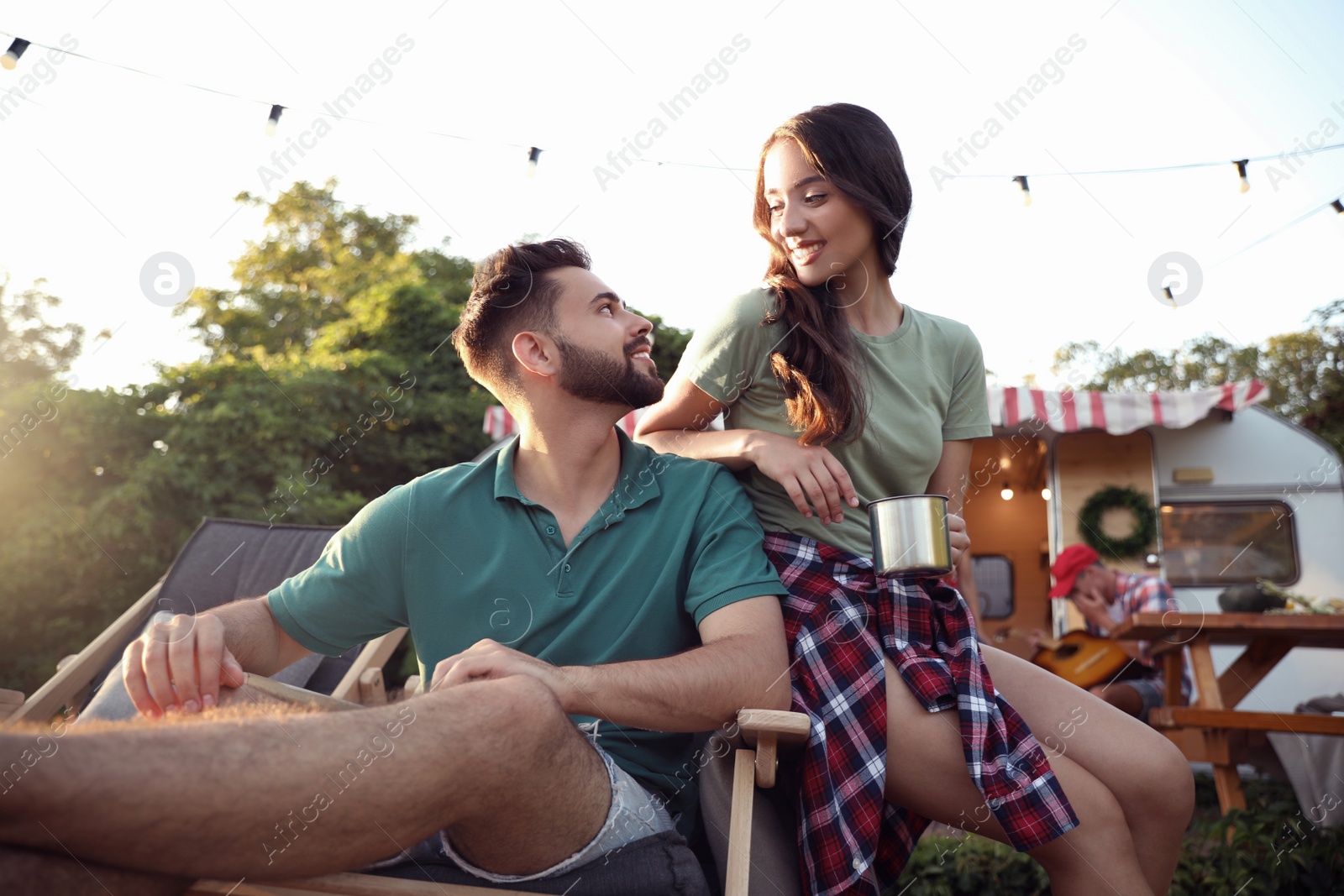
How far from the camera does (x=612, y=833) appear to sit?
5.38ft

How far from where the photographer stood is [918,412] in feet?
7.27

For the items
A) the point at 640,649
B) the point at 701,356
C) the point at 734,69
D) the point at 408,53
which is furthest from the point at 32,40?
the point at 640,649

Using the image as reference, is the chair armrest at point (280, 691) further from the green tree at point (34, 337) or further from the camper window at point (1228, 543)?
the green tree at point (34, 337)

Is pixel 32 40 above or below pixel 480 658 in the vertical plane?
above

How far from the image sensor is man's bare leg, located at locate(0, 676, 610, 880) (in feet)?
3.43

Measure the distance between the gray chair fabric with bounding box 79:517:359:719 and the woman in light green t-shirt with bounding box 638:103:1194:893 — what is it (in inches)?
91.0

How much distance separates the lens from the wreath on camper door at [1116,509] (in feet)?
25.3

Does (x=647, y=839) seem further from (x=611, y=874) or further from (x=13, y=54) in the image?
(x=13, y=54)

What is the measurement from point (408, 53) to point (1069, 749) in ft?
15.6

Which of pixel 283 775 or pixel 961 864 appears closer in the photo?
pixel 283 775

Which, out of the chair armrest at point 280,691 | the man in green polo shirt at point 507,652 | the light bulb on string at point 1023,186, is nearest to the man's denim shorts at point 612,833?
the man in green polo shirt at point 507,652

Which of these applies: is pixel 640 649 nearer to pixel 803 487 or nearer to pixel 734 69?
pixel 803 487

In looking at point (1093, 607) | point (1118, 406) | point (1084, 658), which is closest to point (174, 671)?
point (1084, 658)

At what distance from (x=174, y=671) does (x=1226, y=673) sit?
211 inches
